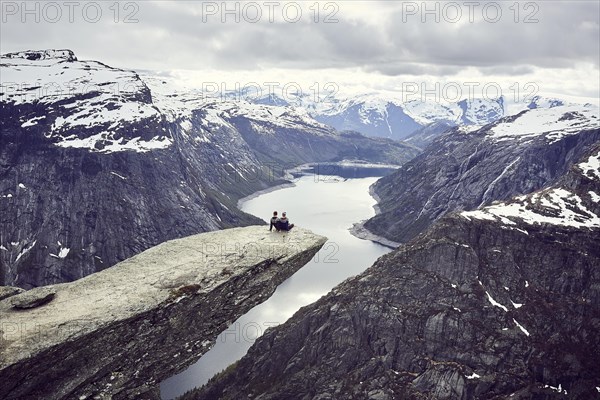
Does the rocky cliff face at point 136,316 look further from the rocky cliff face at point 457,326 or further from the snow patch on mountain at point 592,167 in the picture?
the snow patch on mountain at point 592,167

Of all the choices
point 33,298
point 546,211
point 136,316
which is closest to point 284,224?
point 136,316

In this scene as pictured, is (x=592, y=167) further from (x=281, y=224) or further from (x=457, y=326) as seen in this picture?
(x=281, y=224)

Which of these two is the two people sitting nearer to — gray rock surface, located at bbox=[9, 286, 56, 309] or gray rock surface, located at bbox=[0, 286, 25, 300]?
gray rock surface, located at bbox=[9, 286, 56, 309]

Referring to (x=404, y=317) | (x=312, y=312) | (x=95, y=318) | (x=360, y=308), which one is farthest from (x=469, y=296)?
(x=95, y=318)

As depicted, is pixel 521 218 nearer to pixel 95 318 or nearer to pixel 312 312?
pixel 312 312

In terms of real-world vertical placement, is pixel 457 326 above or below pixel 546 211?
below

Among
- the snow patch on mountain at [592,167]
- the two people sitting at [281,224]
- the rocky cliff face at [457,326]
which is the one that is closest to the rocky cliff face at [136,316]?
the two people sitting at [281,224]
